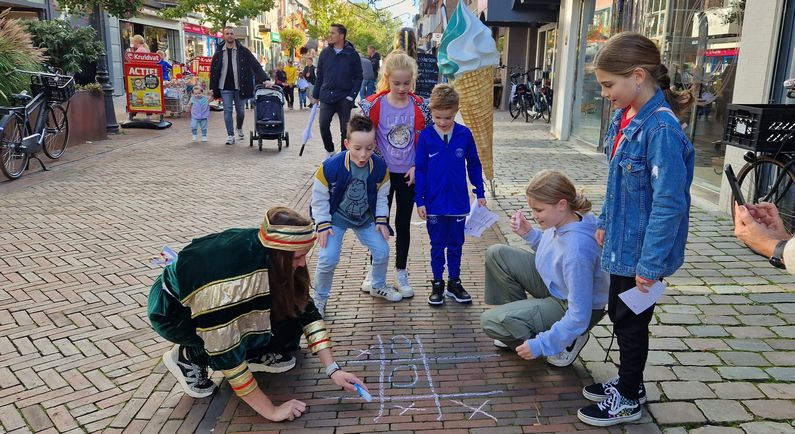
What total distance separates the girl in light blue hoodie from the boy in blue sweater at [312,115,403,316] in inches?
36.8

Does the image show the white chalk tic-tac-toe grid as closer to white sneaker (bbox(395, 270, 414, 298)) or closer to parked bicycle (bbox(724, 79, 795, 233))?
white sneaker (bbox(395, 270, 414, 298))

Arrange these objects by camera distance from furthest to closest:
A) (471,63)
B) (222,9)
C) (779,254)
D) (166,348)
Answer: (222,9) < (471,63) < (166,348) < (779,254)

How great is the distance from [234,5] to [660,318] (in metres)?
23.1

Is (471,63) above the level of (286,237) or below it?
above

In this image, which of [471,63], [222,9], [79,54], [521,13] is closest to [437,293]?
[471,63]

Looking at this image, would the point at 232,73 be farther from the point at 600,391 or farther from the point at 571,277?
the point at 600,391

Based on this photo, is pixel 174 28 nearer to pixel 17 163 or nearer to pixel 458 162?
pixel 17 163

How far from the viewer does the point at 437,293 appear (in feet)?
14.3

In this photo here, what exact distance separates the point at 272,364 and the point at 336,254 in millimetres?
848

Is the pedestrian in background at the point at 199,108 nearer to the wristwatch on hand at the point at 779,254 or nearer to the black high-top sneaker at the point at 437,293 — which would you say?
the black high-top sneaker at the point at 437,293

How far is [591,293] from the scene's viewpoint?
301cm

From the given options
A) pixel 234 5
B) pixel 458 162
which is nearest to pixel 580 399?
pixel 458 162

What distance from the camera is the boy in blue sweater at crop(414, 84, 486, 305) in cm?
413

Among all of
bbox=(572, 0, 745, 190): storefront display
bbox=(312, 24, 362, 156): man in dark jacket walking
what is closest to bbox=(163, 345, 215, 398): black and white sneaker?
bbox=(572, 0, 745, 190): storefront display
